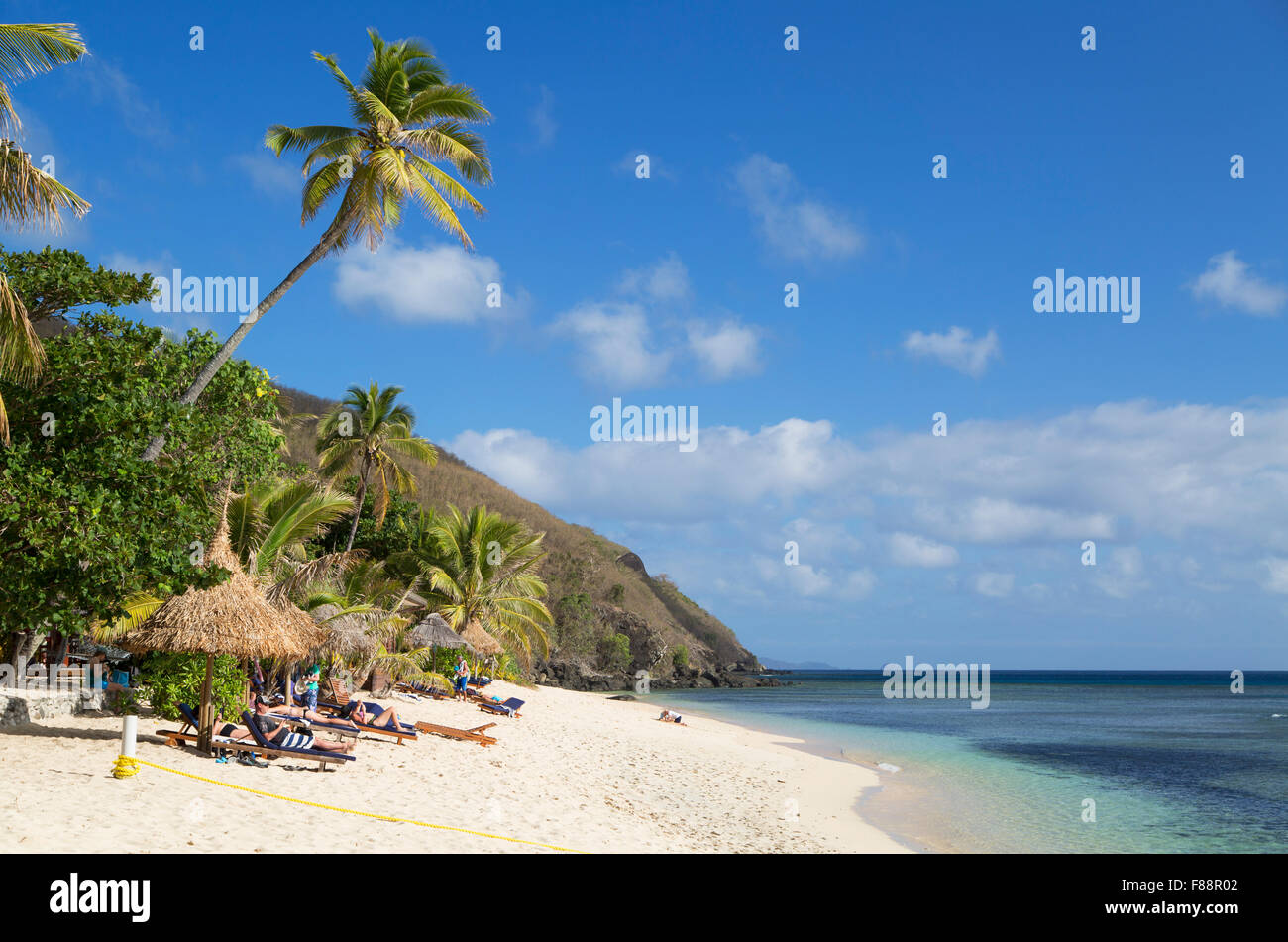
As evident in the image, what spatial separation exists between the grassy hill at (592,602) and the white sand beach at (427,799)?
36380mm

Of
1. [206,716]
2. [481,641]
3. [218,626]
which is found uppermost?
[218,626]

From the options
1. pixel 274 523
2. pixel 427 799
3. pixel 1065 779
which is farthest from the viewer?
pixel 1065 779

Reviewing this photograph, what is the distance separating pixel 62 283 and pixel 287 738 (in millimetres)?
6397

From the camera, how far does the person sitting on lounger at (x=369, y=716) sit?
13.4 m

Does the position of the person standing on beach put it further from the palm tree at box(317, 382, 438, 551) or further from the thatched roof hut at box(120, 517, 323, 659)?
the thatched roof hut at box(120, 517, 323, 659)

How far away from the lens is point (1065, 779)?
20469 mm

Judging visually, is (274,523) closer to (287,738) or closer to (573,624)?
(287,738)

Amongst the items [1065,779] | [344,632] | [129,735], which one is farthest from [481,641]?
[129,735]

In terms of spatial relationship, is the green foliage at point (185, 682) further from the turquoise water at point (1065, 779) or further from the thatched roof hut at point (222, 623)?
the turquoise water at point (1065, 779)

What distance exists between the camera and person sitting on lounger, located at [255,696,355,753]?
35.0 feet
